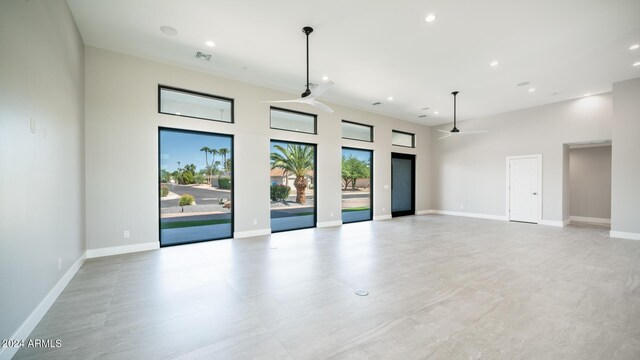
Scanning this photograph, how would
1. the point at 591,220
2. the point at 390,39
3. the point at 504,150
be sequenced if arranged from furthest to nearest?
the point at 504,150 < the point at 591,220 < the point at 390,39

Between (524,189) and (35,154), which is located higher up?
(35,154)

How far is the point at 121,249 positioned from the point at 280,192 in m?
6.57

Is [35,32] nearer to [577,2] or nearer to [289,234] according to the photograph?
[289,234]

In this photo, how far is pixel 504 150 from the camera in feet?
28.1

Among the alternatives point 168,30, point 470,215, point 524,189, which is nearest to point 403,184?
point 470,215

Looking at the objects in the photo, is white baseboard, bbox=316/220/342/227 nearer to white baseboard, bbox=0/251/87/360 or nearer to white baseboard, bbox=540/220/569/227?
white baseboard, bbox=0/251/87/360

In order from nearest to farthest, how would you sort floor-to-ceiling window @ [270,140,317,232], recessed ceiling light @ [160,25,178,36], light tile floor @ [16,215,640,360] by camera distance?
1. light tile floor @ [16,215,640,360]
2. recessed ceiling light @ [160,25,178,36]
3. floor-to-ceiling window @ [270,140,317,232]

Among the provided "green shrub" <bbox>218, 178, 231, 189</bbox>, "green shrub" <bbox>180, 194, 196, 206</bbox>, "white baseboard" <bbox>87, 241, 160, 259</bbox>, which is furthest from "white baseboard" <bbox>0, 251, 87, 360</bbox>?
"green shrub" <bbox>180, 194, 196, 206</bbox>

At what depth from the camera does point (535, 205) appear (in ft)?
26.0

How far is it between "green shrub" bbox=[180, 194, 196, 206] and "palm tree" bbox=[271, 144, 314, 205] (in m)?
3.08

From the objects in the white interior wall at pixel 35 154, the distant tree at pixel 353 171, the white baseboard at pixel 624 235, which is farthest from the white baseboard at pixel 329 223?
the white baseboard at pixel 624 235

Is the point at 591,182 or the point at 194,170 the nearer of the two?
the point at 194,170

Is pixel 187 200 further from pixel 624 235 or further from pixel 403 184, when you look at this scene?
pixel 624 235

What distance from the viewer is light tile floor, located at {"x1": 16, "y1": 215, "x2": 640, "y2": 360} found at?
2.03 meters
